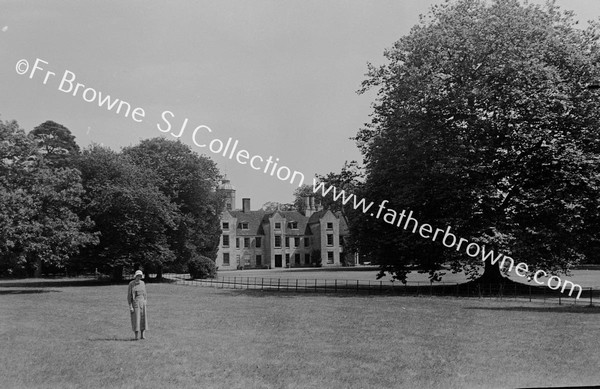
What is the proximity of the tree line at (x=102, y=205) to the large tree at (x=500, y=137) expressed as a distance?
2254 centimetres

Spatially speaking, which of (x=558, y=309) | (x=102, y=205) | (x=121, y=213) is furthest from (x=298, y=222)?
(x=558, y=309)

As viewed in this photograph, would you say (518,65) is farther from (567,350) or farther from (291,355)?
(291,355)

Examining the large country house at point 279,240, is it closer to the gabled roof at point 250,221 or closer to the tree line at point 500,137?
the gabled roof at point 250,221

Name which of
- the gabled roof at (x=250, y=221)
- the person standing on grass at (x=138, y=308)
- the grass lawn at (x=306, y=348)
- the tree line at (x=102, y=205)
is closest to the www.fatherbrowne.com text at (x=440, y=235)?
the grass lawn at (x=306, y=348)

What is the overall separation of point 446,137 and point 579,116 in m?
7.38

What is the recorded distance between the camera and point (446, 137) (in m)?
38.3

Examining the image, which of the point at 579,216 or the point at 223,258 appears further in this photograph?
the point at 223,258

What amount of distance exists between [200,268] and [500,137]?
37591 millimetres

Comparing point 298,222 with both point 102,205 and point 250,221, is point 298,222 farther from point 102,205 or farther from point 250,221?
point 102,205

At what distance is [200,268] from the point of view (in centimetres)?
6700

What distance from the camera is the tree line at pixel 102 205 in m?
43.5

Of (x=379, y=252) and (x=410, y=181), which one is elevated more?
(x=410, y=181)

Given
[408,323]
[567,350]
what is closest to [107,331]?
[408,323]

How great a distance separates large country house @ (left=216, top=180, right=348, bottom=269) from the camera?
110731 millimetres
